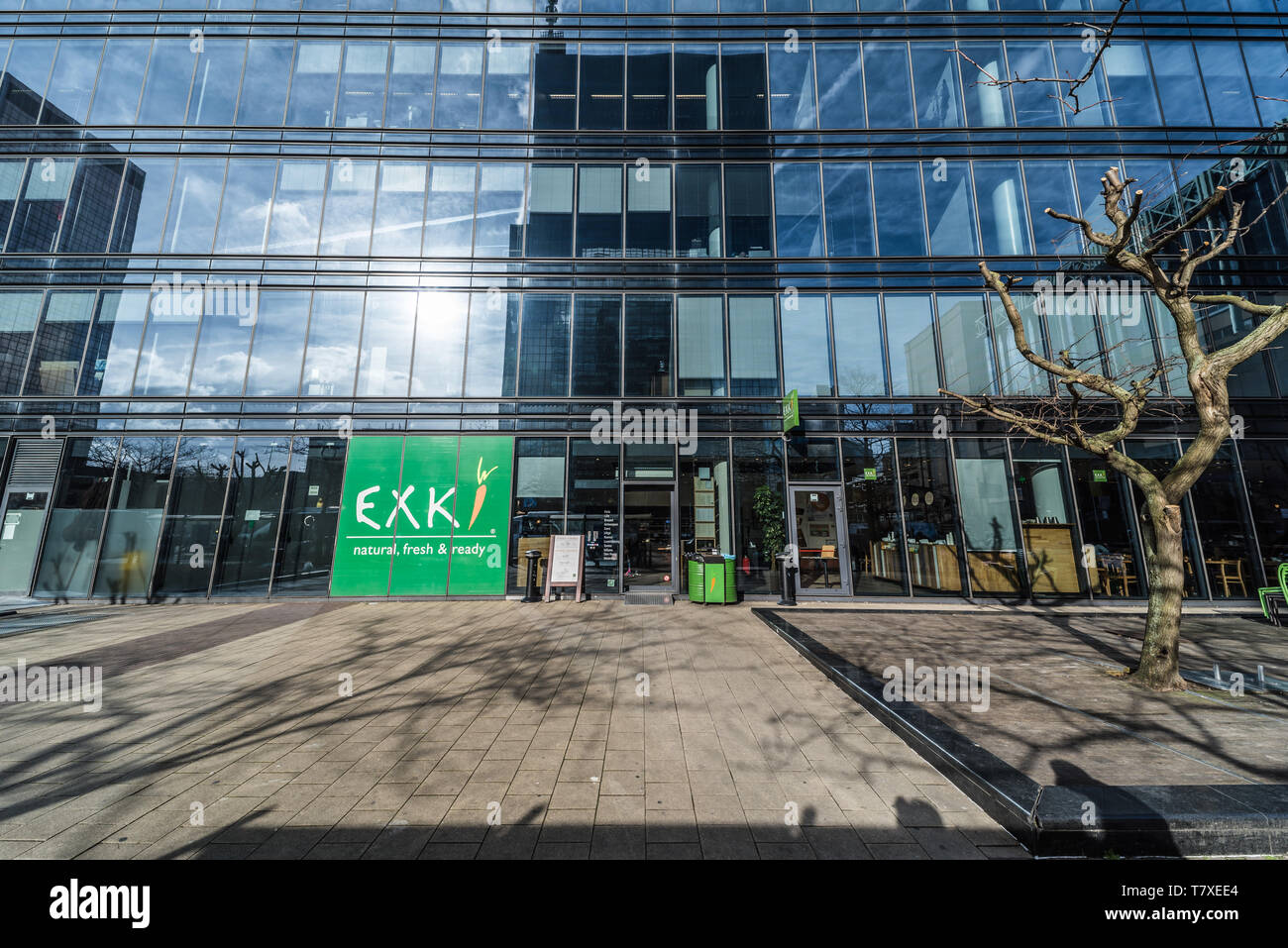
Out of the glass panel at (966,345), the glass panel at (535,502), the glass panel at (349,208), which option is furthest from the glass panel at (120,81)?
the glass panel at (966,345)

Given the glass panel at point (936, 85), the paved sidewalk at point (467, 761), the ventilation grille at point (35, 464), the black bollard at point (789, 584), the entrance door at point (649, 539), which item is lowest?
the paved sidewalk at point (467, 761)

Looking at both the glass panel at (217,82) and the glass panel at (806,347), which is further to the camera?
the glass panel at (217,82)

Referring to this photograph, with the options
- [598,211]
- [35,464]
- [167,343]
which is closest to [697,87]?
[598,211]

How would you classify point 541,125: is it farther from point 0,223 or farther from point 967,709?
point 967,709

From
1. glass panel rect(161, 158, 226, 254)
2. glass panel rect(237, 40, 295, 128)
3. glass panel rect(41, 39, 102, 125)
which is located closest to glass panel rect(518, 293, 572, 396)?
glass panel rect(161, 158, 226, 254)

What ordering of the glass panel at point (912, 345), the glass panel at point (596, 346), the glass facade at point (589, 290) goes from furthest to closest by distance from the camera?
the glass panel at point (596, 346) < the glass panel at point (912, 345) < the glass facade at point (589, 290)

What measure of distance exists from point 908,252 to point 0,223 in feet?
92.2

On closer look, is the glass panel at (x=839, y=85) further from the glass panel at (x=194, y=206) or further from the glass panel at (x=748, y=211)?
the glass panel at (x=194, y=206)

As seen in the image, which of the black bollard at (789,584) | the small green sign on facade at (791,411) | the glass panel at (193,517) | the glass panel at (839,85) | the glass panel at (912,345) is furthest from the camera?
the glass panel at (839,85)

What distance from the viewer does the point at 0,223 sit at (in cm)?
1412

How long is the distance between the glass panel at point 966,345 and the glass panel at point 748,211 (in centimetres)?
557

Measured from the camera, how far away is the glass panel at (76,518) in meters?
12.2

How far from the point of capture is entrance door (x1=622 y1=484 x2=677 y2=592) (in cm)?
1258
